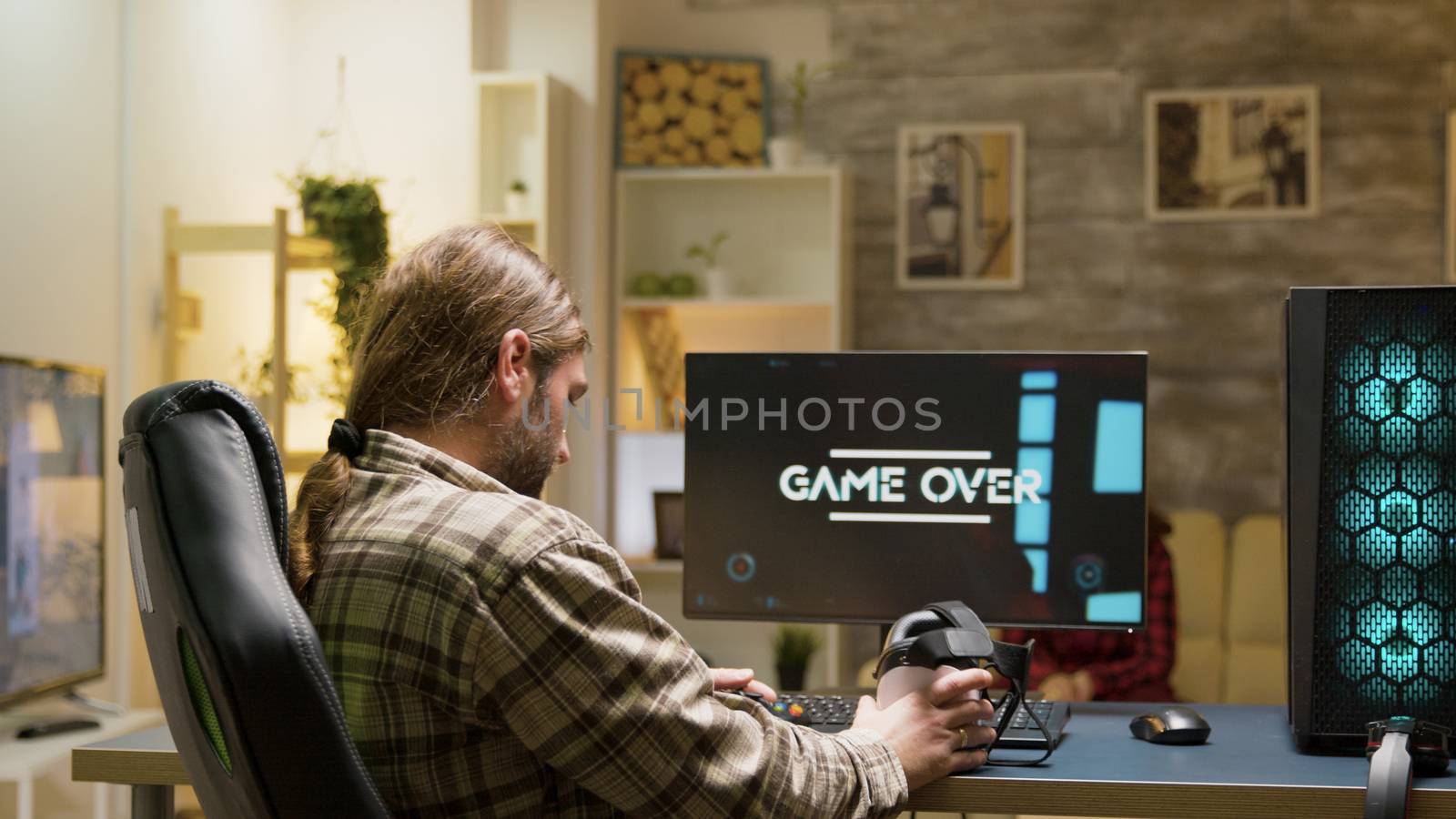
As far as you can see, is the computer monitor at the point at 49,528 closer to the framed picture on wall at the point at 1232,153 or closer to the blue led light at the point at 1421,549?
the blue led light at the point at 1421,549

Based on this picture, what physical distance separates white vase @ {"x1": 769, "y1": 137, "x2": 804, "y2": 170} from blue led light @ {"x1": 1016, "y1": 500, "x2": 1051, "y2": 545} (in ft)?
9.35

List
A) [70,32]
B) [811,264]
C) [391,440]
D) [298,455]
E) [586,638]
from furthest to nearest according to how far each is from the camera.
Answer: [811,264], [298,455], [70,32], [391,440], [586,638]

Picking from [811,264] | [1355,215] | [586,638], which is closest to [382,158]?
[811,264]

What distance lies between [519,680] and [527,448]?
32 cm

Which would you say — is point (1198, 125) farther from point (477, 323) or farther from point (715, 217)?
point (477, 323)

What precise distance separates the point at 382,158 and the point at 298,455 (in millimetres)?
1039

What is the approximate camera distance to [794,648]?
4.14 m

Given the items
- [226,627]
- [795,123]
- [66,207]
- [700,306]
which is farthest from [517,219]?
[226,627]

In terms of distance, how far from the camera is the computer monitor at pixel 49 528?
9.32ft

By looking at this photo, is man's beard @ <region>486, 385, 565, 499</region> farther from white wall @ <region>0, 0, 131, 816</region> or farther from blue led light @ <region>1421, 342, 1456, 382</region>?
white wall @ <region>0, 0, 131, 816</region>

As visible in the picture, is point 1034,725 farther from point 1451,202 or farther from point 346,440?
point 1451,202

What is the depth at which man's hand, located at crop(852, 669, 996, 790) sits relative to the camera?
1281 mm

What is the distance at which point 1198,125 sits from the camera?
14.3 feet

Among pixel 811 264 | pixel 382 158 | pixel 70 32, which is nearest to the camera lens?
pixel 70 32
